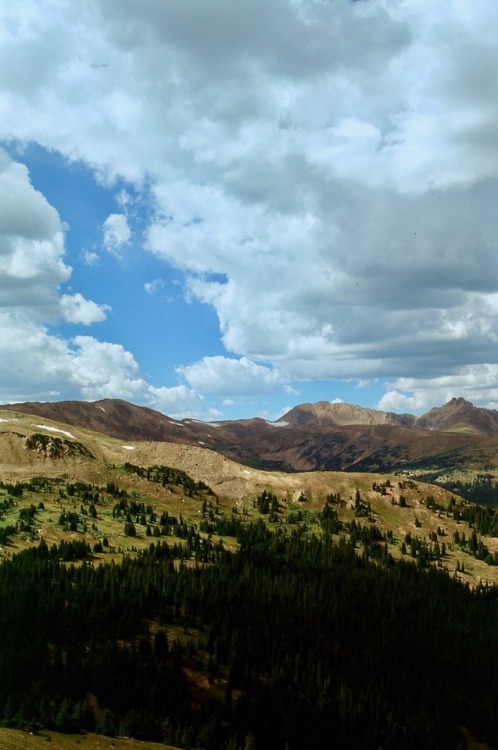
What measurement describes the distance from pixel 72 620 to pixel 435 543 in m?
143

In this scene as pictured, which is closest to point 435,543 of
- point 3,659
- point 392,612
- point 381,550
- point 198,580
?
point 381,550

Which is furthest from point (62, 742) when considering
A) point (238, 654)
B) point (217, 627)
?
point (217, 627)

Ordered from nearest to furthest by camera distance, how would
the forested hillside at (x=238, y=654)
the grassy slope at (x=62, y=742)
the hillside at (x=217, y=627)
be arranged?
the grassy slope at (x=62, y=742), the forested hillside at (x=238, y=654), the hillside at (x=217, y=627)

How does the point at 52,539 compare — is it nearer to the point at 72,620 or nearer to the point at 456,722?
the point at 72,620

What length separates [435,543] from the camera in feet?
600

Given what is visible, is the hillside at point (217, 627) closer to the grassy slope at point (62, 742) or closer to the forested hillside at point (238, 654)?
the forested hillside at point (238, 654)

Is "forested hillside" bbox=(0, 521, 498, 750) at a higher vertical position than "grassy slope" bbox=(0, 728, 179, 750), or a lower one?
lower

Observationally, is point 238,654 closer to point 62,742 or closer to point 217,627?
point 217,627

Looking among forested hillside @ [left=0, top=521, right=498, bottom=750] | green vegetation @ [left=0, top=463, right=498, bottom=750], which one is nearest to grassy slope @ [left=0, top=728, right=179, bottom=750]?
green vegetation @ [left=0, top=463, right=498, bottom=750]

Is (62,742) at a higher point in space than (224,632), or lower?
higher

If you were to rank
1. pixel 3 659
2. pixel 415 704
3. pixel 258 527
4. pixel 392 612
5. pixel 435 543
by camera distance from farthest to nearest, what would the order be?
pixel 435 543
pixel 258 527
pixel 392 612
pixel 415 704
pixel 3 659

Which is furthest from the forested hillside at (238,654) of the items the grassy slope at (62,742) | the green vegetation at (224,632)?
the grassy slope at (62,742)

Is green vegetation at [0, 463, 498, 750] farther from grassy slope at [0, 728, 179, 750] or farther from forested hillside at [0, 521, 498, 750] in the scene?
grassy slope at [0, 728, 179, 750]

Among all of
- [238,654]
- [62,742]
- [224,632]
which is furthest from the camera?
[224,632]
